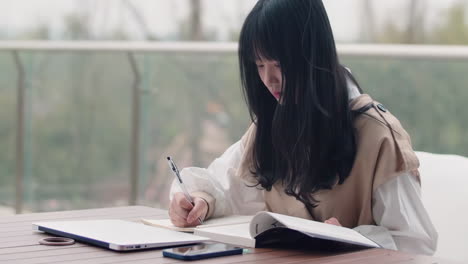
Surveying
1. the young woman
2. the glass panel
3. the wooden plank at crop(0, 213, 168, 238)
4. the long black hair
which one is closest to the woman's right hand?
the young woman

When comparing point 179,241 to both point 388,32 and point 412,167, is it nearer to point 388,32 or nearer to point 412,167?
point 412,167

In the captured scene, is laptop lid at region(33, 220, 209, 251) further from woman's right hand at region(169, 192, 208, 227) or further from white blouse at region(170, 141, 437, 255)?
white blouse at region(170, 141, 437, 255)

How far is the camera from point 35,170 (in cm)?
459

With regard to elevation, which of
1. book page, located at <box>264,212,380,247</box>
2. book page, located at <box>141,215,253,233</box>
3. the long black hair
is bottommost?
book page, located at <box>141,215,253,233</box>

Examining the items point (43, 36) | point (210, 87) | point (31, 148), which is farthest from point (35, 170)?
point (43, 36)

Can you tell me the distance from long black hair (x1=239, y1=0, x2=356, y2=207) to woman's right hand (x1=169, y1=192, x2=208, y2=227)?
0.79 feet

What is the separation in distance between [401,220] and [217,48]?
1.85 m

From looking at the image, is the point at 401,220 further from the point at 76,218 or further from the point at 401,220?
the point at 76,218

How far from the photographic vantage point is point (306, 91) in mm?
2041

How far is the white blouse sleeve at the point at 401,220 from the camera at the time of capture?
1.93m

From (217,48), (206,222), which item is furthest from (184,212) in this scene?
(217,48)

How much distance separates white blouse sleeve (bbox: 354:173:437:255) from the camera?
1930 mm

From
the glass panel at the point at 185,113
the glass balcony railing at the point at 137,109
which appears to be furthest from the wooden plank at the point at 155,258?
the glass panel at the point at 185,113

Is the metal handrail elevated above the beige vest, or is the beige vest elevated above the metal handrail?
the metal handrail
